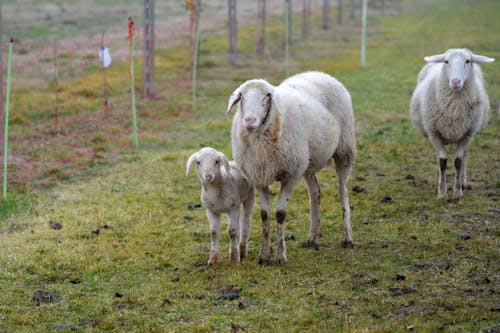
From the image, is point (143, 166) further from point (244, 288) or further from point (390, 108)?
point (390, 108)

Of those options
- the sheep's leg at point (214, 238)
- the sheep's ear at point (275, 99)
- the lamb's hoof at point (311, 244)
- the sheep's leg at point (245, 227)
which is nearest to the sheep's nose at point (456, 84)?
the lamb's hoof at point (311, 244)

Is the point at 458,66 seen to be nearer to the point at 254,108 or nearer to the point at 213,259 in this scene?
the point at 254,108

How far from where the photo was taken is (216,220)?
8398 millimetres

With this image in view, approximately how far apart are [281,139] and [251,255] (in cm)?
153

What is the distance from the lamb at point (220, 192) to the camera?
812cm

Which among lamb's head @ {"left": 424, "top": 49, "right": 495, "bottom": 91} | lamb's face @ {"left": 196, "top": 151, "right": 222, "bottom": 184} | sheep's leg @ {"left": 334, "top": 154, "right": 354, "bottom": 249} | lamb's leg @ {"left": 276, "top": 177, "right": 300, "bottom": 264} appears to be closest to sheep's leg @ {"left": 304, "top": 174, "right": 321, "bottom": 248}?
sheep's leg @ {"left": 334, "top": 154, "right": 354, "bottom": 249}

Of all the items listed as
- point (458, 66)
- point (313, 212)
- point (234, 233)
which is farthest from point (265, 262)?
point (458, 66)

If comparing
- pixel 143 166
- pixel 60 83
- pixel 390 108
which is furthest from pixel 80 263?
pixel 60 83

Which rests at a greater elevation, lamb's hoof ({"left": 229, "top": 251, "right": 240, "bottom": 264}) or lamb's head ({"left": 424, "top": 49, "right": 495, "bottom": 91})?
lamb's head ({"left": 424, "top": 49, "right": 495, "bottom": 91})

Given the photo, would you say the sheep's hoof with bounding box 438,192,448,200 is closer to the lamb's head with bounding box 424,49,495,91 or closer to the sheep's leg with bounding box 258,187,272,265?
the lamb's head with bounding box 424,49,495,91

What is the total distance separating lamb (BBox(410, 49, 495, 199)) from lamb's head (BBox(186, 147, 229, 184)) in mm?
4475

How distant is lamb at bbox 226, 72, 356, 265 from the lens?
8070mm

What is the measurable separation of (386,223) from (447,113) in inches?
92.0

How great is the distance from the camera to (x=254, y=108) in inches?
312
